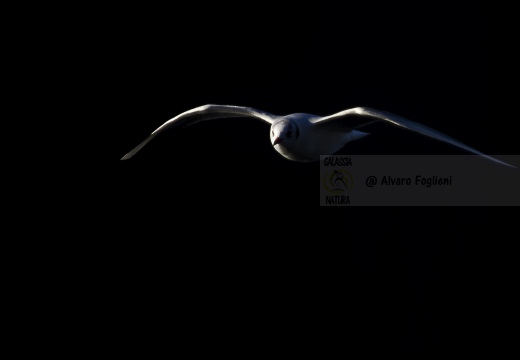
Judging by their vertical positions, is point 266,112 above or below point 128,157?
above

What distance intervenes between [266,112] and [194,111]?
820 mm

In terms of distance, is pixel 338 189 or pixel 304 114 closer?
pixel 304 114

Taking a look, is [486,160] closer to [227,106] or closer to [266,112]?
[266,112]

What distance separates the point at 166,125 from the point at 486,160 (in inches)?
125

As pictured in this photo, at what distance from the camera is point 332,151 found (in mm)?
5207

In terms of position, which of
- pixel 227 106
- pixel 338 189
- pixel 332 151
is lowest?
pixel 338 189

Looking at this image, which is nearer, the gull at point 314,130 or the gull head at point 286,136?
the gull at point 314,130

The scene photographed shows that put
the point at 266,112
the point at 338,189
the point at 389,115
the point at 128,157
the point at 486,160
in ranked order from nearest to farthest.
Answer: the point at 486,160, the point at 389,115, the point at 266,112, the point at 338,189, the point at 128,157

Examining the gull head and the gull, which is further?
the gull head

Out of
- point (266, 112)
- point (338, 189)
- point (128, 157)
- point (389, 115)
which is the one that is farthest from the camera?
point (128, 157)

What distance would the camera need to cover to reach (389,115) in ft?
14.4

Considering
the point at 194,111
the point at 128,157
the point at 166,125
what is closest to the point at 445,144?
the point at 194,111

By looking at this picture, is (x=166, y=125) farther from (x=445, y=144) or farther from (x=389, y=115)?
(x=445, y=144)

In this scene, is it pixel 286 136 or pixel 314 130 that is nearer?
pixel 286 136
